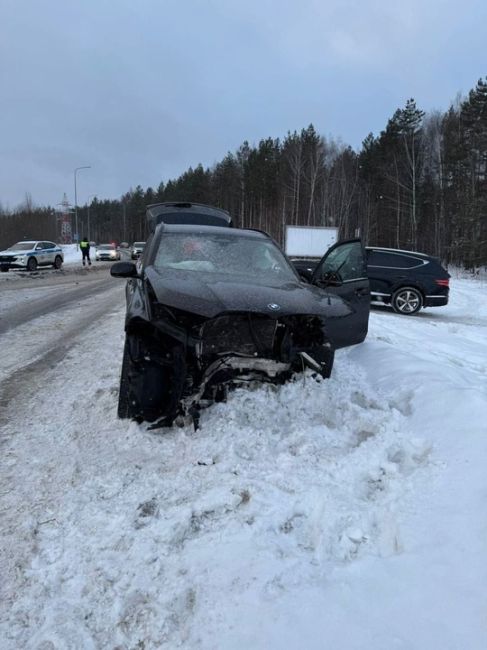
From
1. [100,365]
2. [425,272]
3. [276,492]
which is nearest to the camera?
[276,492]

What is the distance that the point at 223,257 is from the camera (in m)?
4.97

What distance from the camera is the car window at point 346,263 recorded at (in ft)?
19.3

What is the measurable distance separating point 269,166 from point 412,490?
62.3 metres

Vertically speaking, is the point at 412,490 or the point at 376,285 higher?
the point at 376,285

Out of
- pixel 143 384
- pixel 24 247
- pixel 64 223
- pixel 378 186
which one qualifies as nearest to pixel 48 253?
pixel 24 247

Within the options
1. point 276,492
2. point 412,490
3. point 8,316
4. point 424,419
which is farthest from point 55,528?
point 8,316

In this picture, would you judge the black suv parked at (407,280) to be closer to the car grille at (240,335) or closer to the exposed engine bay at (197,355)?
the exposed engine bay at (197,355)

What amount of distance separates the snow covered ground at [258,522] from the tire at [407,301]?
9050 mm

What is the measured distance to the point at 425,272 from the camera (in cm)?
1323

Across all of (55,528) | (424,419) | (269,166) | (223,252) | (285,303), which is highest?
(269,166)

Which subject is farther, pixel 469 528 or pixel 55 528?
pixel 55 528

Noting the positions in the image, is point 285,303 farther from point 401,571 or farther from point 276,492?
point 401,571

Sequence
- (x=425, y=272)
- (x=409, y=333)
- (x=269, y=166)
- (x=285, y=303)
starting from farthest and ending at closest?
(x=269, y=166) → (x=425, y=272) → (x=409, y=333) → (x=285, y=303)

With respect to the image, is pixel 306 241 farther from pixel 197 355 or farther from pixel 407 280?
pixel 197 355
